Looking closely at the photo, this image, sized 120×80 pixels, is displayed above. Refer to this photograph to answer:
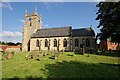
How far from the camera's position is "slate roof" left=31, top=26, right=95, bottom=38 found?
4436 cm

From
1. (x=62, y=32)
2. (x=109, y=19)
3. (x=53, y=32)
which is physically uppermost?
(x=109, y=19)

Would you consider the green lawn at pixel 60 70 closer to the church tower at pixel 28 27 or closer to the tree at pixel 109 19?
the tree at pixel 109 19

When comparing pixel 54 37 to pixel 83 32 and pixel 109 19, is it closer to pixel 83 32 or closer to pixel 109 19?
pixel 83 32

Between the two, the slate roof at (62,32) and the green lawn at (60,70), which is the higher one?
the slate roof at (62,32)

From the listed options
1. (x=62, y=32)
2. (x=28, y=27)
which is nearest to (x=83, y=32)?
(x=62, y=32)

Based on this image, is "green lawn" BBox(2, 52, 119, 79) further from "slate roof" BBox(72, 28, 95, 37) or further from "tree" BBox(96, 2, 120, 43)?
"slate roof" BBox(72, 28, 95, 37)

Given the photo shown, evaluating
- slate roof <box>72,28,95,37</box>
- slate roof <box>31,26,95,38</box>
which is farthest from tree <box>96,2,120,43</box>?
slate roof <box>31,26,95,38</box>

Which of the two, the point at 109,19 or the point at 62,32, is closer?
the point at 109,19

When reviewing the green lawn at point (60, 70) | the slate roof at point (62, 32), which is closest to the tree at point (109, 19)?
the slate roof at point (62, 32)

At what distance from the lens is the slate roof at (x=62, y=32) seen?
44.4 metres

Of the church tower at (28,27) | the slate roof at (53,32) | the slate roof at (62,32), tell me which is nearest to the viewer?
the slate roof at (62,32)

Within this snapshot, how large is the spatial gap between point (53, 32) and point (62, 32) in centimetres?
339

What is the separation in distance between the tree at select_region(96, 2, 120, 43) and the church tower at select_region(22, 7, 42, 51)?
2489 centimetres

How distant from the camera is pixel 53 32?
4900 cm
